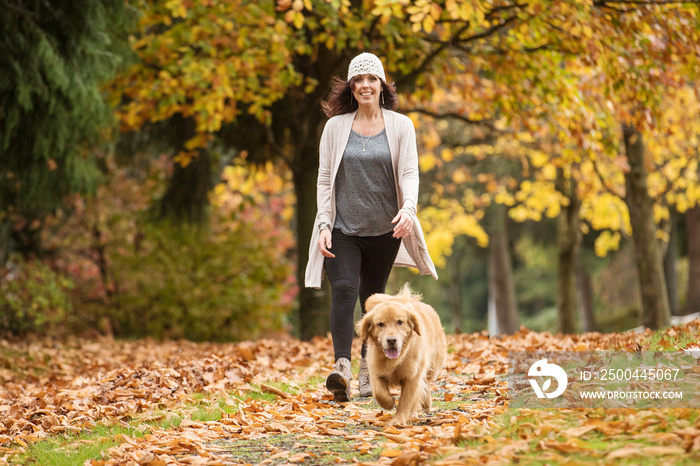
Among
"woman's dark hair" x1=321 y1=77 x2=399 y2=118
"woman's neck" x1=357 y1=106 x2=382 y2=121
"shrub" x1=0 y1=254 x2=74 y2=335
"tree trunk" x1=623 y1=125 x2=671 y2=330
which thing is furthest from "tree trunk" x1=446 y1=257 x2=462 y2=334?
"woman's neck" x1=357 y1=106 x2=382 y2=121

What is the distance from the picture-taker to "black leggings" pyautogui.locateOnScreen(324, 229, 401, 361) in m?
4.63

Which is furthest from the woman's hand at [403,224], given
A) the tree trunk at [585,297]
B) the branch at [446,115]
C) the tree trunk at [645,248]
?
the tree trunk at [585,297]

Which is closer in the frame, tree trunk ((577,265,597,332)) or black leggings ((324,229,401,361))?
black leggings ((324,229,401,361))

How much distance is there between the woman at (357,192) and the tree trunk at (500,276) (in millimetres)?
17060

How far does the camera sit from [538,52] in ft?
30.1

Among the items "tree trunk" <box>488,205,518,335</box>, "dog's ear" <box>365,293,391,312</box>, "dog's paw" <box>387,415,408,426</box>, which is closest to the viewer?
"dog's paw" <box>387,415,408,426</box>

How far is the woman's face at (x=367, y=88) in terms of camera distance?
15.1 feet

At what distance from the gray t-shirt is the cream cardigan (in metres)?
0.06

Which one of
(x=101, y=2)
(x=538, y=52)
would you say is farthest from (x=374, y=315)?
(x=538, y=52)

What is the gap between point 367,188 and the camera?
4.65 metres

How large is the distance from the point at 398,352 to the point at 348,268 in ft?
3.01

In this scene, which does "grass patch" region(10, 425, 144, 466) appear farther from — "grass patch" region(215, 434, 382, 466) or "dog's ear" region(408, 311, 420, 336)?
"dog's ear" region(408, 311, 420, 336)

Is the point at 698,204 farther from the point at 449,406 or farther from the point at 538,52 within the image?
the point at 449,406

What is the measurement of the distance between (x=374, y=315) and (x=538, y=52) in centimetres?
636
